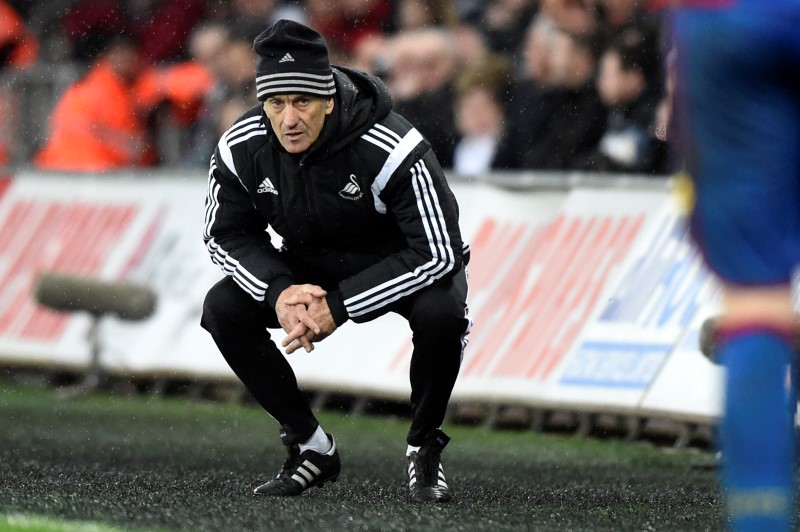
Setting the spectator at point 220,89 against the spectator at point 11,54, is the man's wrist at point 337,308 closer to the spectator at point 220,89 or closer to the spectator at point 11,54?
the spectator at point 220,89

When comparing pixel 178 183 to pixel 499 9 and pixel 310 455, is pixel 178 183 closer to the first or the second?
pixel 499 9

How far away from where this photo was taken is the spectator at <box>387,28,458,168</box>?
1201 centimetres

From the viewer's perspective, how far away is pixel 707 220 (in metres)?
3.82

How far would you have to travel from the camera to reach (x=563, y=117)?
1113 centimetres

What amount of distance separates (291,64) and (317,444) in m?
1.54

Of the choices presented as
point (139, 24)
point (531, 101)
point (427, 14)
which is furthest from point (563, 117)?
point (139, 24)

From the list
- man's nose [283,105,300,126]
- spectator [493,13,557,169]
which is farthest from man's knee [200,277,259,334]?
spectator [493,13,557,169]

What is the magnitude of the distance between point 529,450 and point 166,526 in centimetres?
383

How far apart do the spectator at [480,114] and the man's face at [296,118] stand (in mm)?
5003

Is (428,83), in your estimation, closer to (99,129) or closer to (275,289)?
(99,129)

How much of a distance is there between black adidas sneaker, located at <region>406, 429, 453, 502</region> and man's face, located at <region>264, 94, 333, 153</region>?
1280mm

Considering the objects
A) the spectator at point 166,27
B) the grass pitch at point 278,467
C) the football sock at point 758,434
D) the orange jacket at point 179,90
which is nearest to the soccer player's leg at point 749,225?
the football sock at point 758,434

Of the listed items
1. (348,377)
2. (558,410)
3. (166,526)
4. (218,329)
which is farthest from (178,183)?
(166,526)

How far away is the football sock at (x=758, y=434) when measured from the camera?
3.77 meters
